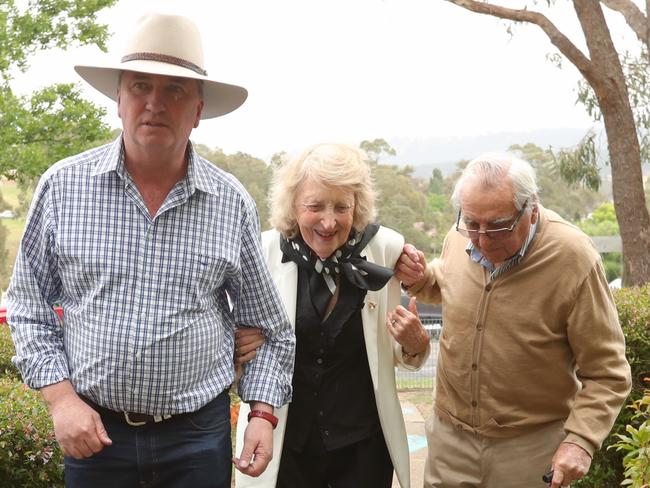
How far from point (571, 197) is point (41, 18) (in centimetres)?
1946

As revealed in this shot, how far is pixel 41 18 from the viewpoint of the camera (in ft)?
43.2

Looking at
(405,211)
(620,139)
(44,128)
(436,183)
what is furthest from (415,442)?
(436,183)

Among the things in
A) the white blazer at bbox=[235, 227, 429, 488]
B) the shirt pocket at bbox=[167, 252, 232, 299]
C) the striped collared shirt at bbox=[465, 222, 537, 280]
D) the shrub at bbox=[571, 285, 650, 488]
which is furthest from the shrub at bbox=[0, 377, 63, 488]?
the shrub at bbox=[571, 285, 650, 488]

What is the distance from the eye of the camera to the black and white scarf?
3006 millimetres

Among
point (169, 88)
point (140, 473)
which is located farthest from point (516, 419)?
point (169, 88)

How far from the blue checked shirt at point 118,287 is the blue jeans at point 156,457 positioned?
59 mm

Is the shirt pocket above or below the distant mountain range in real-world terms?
below

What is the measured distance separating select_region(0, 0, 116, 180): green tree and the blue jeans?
35.3ft

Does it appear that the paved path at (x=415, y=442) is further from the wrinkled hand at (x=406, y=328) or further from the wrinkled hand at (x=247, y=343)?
the wrinkled hand at (x=247, y=343)

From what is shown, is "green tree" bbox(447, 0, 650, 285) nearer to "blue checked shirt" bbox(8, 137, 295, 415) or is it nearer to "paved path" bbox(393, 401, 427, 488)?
"paved path" bbox(393, 401, 427, 488)

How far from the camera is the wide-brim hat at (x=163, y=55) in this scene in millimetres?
2363

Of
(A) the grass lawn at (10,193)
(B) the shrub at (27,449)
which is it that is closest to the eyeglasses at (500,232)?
(B) the shrub at (27,449)

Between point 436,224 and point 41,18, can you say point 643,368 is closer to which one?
point 41,18

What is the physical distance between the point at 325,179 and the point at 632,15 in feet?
38.0
